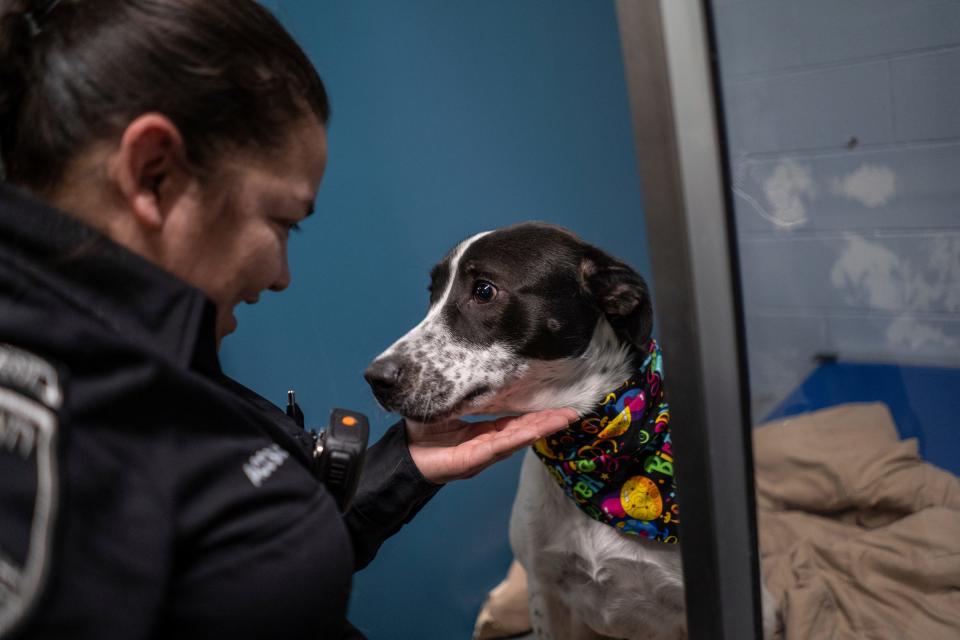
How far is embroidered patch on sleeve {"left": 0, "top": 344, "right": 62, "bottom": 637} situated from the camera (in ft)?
1.72

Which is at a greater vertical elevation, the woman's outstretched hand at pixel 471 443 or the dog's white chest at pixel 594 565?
the woman's outstretched hand at pixel 471 443

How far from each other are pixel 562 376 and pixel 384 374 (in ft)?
1.21

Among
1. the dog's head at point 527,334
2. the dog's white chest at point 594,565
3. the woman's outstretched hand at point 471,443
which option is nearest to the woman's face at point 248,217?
the woman's outstretched hand at point 471,443

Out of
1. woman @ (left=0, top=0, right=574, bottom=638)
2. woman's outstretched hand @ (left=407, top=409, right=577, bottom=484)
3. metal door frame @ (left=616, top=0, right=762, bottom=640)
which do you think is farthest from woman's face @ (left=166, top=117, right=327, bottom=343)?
woman's outstretched hand @ (left=407, top=409, right=577, bottom=484)

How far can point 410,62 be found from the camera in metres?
1.84

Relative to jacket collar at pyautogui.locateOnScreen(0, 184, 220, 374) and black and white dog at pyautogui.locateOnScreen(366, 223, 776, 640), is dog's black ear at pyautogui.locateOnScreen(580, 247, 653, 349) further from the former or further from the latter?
jacket collar at pyautogui.locateOnScreen(0, 184, 220, 374)

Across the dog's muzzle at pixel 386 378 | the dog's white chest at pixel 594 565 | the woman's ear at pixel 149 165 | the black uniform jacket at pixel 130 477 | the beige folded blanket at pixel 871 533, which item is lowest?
the dog's white chest at pixel 594 565

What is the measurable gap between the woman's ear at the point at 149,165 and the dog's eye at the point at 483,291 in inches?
35.1

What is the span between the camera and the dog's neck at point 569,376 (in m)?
1.54

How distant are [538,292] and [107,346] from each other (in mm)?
1046

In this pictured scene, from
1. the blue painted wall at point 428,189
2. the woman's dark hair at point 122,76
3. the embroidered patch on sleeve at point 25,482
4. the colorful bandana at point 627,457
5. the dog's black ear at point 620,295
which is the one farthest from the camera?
the blue painted wall at point 428,189

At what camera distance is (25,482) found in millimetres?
547

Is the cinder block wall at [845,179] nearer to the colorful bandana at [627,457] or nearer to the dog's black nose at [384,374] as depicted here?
the colorful bandana at [627,457]

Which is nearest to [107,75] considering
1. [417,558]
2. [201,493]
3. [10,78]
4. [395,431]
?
[10,78]
